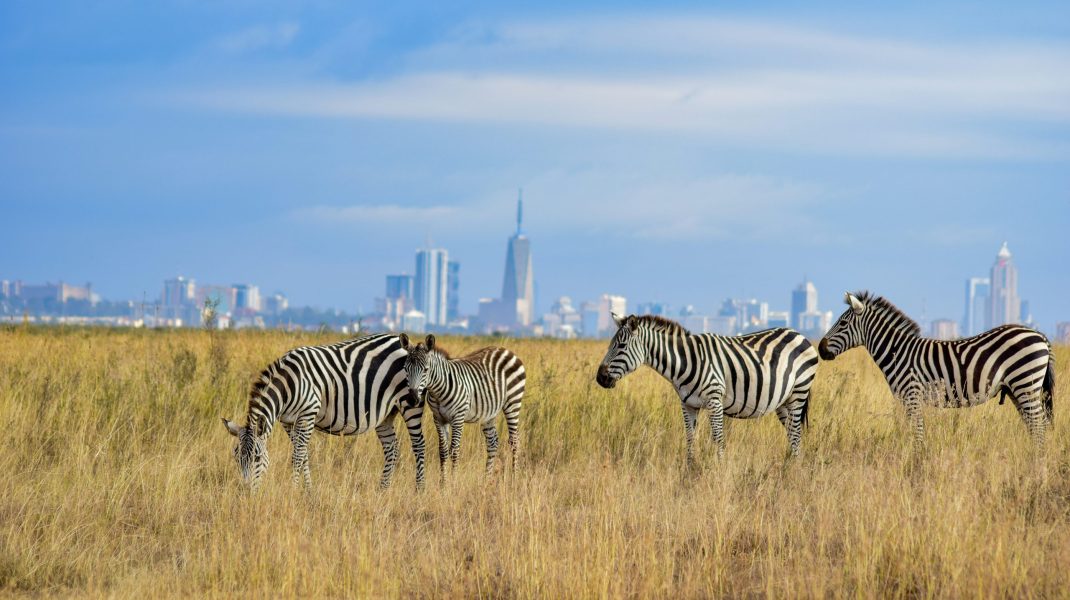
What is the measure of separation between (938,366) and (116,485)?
329 inches

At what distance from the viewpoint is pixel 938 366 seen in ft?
37.9

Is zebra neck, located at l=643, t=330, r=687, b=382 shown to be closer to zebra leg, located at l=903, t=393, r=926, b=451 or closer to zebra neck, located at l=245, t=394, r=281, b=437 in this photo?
zebra leg, located at l=903, t=393, r=926, b=451

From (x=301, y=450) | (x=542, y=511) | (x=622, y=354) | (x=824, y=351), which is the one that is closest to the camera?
(x=542, y=511)

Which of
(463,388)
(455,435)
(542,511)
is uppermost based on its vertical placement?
(463,388)

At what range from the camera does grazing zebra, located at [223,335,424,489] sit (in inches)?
350

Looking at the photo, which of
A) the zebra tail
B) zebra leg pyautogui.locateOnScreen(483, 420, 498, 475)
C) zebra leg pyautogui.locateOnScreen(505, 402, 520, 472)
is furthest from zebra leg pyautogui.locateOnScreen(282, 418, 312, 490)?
the zebra tail

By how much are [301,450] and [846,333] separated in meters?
6.36

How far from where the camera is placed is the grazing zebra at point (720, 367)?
1065cm

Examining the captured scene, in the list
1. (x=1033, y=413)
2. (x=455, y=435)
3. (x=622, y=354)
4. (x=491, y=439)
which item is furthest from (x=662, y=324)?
(x=1033, y=413)

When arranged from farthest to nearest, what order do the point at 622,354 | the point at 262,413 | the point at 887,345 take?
1. the point at 887,345
2. the point at 622,354
3. the point at 262,413

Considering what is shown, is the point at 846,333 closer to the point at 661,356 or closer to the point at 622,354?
the point at 661,356

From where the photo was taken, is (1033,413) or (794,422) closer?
(1033,413)

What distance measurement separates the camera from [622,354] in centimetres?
1059

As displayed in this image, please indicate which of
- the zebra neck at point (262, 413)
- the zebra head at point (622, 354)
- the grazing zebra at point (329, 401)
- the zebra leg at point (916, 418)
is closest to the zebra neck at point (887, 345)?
the zebra leg at point (916, 418)
